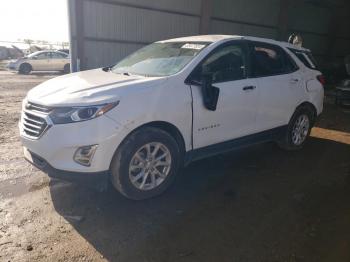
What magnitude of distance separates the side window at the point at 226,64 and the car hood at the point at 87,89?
2.29 feet


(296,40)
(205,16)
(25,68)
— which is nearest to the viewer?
(296,40)

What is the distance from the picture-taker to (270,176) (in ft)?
15.9

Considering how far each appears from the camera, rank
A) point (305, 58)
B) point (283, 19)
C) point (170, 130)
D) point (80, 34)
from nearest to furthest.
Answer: point (170, 130), point (305, 58), point (80, 34), point (283, 19)

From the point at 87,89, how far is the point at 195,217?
1.71 metres

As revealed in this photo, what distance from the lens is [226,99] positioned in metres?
4.45

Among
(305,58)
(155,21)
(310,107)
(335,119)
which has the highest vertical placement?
(155,21)

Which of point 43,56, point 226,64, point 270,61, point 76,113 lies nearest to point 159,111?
point 76,113

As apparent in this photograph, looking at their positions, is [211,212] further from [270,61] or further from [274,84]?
[270,61]

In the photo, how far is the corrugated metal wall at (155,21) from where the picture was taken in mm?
9688

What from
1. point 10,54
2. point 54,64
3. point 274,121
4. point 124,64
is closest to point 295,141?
point 274,121

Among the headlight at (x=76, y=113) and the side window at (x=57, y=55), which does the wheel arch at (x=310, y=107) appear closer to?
the headlight at (x=76, y=113)

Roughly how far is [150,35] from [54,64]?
1082 cm

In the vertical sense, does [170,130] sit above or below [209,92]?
below

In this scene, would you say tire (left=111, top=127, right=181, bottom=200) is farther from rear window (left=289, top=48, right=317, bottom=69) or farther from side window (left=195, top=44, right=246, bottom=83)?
rear window (left=289, top=48, right=317, bottom=69)
